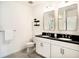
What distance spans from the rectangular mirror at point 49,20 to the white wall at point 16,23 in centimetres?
104

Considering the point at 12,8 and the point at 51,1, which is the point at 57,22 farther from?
the point at 12,8

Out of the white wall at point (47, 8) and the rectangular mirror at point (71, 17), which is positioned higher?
the white wall at point (47, 8)

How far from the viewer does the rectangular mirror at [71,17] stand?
8.22 feet

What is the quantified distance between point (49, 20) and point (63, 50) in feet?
5.29

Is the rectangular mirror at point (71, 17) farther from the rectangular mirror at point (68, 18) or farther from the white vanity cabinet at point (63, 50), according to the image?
the white vanity cabinet at point (63, 50)

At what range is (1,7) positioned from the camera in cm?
305

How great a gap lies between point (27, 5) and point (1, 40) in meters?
2.22

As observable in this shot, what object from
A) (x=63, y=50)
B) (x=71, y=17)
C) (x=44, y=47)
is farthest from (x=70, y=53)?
(x=71, y=17)

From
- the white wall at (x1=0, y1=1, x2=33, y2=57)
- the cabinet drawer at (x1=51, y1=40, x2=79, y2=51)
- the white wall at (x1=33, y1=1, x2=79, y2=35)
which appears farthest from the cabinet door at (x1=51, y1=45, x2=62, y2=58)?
the white wall at (x1=0, y1=1, x2=33, y2=57)

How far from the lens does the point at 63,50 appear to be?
87.2 inches

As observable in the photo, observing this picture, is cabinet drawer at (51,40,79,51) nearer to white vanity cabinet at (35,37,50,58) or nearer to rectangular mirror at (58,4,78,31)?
white vanity cabinet at (35,37,50,58)

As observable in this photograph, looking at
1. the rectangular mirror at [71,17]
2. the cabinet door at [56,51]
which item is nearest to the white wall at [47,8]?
the rectangular mirror at [71,17]

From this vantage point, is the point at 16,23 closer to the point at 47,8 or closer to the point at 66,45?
the point at 47,8

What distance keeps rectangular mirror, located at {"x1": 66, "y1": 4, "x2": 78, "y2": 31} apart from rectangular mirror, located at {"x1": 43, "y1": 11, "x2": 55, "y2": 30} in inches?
27.3
